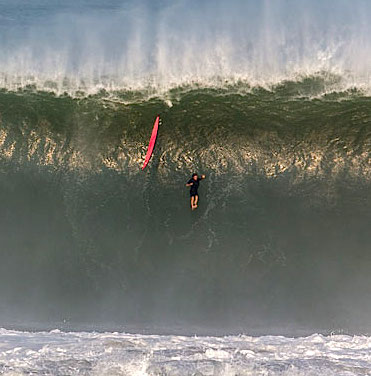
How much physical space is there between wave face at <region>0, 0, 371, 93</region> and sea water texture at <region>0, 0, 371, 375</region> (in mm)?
30

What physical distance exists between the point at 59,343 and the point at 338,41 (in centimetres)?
758

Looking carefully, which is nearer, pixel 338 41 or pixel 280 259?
pixel 280 259

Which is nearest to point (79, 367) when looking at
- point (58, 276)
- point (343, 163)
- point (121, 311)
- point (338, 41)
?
point (121, 311)

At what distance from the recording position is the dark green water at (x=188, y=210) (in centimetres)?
777

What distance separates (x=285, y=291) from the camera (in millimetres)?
7820

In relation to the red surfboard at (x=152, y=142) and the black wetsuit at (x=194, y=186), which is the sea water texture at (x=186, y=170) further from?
the black wetsuit at (x=194, y=186)

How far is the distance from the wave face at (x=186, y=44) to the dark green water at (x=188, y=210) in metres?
0.34

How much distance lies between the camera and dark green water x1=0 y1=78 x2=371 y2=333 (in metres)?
7.77

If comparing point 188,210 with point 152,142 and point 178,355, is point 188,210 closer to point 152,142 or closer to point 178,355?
point 152,142

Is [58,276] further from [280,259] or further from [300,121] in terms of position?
[300,121]

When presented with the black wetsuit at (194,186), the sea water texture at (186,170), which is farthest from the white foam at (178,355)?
the black wetsuit at (194,186)

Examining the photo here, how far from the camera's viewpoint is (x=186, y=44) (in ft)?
29.9

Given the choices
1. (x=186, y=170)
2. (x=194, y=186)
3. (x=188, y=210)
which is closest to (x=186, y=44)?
(x=186, y=170)

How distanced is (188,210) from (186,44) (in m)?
3.49
